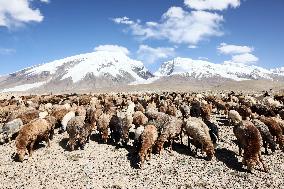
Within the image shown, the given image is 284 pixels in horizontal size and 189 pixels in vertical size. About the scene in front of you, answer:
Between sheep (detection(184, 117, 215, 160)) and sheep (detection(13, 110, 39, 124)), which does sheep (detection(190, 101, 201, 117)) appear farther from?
sheep (detection(13, 110, 39, 124))

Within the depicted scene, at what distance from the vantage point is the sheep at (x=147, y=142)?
20422mm

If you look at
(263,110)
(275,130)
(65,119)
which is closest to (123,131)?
(65,119)

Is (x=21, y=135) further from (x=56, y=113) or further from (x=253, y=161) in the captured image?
(x=253, y=161)

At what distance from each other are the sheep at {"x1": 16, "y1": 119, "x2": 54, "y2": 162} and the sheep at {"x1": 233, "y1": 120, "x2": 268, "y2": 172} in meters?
11.1

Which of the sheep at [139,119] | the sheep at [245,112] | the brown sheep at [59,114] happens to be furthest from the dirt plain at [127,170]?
the sheep at [245,112]

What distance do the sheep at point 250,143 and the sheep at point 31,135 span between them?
1105 cm

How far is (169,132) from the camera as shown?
22.3 metres

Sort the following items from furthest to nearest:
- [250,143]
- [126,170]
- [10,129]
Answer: [10,129] < [250,143] < [126,170]

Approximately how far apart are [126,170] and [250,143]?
673 cm

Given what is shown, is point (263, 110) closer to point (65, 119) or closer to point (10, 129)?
point (65, 119)

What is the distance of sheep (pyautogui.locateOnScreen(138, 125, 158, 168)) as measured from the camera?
20422 mm

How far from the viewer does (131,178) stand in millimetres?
18844

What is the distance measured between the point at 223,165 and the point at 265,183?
2.67m

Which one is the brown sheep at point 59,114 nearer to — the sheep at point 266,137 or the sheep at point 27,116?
the sheep at point 27,116
